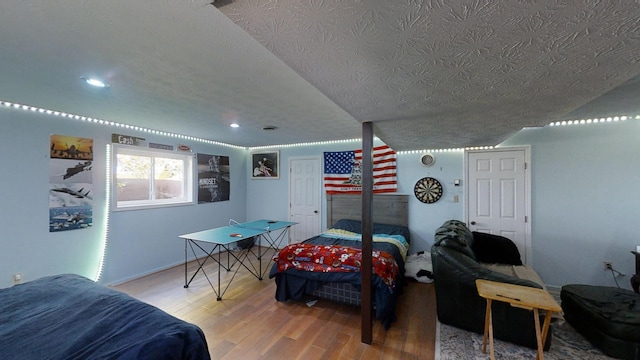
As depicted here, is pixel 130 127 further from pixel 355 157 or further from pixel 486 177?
pixel 486 177

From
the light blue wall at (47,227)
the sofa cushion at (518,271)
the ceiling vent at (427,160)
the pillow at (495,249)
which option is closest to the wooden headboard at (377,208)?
the ceiling vent at (427,160)

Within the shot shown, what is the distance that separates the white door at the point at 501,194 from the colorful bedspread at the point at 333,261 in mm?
1944

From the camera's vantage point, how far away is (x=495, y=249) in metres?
3.41

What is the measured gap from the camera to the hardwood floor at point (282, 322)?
2184 mm

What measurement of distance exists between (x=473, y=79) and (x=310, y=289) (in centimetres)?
273

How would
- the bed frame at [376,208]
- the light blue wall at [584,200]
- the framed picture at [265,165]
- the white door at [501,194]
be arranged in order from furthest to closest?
the framed picture at [265,165] < the bed frame at [376,208] < the white door at [501,194] < the light blue wall at [584,200]

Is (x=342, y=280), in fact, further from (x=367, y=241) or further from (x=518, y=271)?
(x=518, y=271)

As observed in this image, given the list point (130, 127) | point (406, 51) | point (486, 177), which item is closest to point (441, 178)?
point (486, 177)

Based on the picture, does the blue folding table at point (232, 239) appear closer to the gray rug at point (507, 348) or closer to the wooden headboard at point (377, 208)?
the wooden headboard at point (377, 208)

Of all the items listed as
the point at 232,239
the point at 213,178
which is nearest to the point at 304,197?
the point at 213,178

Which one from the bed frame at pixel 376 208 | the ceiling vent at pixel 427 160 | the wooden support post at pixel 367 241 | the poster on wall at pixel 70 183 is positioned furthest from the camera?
the bed frame at pixel 376 208

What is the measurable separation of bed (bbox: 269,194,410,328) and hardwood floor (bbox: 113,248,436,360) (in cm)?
17

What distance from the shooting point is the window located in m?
3.78

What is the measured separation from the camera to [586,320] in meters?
2.29
